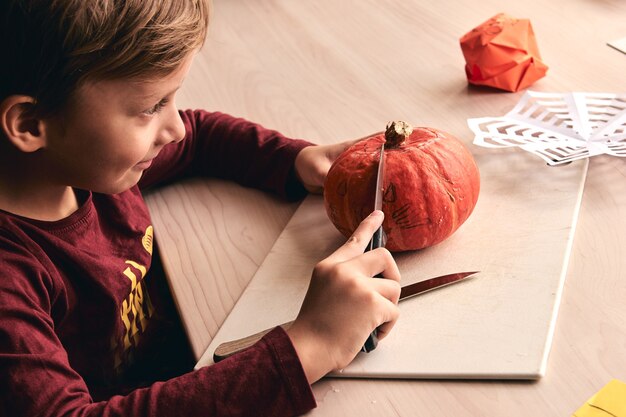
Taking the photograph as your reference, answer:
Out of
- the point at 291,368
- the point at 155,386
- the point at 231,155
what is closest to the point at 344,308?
the point at 291,368

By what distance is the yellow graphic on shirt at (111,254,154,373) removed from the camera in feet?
3.31

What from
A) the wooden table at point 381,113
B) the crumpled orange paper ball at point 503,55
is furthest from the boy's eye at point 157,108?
the crumpled orange paper ball at point 503,55

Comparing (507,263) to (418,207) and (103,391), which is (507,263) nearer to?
(418,207)

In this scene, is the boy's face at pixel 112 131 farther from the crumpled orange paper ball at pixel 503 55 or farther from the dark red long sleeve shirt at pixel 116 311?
the crumpled orange paper ball at pixel 503 55

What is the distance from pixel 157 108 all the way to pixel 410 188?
0.29 meters

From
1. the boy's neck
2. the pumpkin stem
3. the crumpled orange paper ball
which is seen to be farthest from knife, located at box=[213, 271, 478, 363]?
the crumpled orange paper ball

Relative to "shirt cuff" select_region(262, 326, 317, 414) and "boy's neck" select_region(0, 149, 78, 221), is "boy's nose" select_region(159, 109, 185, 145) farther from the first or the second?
"shirt cuff" select_region(262, 326, 317, 414)

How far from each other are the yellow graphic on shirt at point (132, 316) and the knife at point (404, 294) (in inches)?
9.0

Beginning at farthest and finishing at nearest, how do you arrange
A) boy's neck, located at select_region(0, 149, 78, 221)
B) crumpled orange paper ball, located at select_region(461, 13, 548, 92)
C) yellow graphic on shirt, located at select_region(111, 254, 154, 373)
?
1. crumpled orange paper ball, located at select_region(461, 13, 548, 92)
2. yellow graphic on shirt, located at select_region(111, 254, 154, 373)
3. boy's neck, located at select_region(0, 149, 78, 221)

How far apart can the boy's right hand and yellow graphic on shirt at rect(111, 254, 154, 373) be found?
30cm

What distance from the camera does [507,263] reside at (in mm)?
859

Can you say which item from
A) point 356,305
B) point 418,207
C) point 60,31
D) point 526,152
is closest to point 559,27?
point 526,152

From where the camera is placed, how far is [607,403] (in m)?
0.67

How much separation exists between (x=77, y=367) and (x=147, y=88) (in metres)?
0.37
